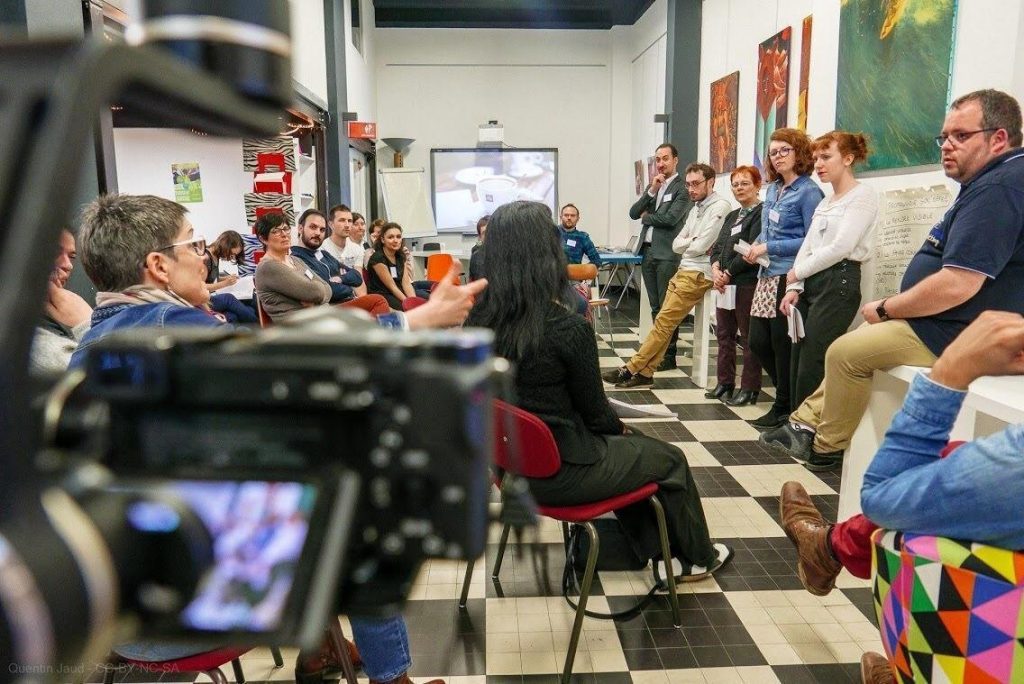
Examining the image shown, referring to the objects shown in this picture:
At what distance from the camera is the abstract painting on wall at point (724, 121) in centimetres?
603

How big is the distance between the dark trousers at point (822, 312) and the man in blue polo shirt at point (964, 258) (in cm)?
71

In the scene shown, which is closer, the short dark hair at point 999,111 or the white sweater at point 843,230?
the short dark hair at point 999,111

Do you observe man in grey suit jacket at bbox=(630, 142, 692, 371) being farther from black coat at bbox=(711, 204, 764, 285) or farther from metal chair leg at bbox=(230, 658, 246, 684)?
metal chair leg at bbox=(230, 658, 246, 684)

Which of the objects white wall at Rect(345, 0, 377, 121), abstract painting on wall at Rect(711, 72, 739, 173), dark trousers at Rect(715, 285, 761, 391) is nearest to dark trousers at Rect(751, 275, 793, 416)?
dark trousers at Rect(715, 285, 761, 391)

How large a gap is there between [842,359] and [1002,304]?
0.53 meters

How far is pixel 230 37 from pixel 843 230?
10.8 feet

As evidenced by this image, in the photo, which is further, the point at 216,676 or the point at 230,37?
the point at 216,676

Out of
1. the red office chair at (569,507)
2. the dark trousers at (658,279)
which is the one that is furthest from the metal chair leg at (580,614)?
the dark trousers at (658,279)

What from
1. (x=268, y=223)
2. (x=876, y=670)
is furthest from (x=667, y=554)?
(x=268, y=223)

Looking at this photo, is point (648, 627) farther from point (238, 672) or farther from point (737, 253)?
point (737, 253)

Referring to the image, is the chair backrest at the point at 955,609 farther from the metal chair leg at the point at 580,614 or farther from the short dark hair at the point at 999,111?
the short dark hair at the point at 999,111

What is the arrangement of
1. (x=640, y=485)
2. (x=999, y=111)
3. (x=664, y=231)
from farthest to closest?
1. (x=664, y=231)
2. (x=999, y=111)
3. (x=640, y=485)

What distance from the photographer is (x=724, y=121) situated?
6285mm

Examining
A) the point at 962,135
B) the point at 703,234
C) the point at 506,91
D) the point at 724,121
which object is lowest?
the point at 703,234
